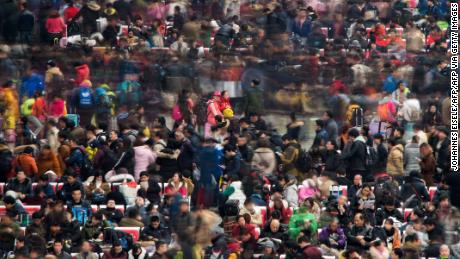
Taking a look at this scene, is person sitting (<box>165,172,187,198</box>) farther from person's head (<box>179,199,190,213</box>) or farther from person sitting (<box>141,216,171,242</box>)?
person sitting (<box>141,216,171,242</box>)

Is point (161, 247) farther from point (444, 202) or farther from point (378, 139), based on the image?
point (378, 139)

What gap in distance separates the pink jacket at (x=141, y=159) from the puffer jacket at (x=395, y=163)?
340cm

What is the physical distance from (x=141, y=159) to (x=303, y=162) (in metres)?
2.33

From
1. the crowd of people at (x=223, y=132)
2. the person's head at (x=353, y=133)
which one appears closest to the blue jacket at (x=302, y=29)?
the crowd of people at (x=223, y=132)

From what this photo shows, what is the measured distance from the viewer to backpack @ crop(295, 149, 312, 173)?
25.3 meters

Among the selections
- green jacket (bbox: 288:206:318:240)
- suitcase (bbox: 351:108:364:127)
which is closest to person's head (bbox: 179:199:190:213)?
green jacket (bbox: 288:206:318:240)

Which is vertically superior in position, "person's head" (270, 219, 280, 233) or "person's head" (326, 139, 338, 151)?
"person's head" (326, 139, 338, 151)

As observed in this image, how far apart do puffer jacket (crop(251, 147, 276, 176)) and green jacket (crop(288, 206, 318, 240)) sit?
2266 millimetres

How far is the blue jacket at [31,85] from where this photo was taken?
1142 inches

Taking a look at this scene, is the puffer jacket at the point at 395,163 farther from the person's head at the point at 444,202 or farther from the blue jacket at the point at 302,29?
the blue jacket at the point at 302,29

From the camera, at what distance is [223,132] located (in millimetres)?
26453

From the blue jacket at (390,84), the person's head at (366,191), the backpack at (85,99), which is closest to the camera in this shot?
the person's head at (366,191)

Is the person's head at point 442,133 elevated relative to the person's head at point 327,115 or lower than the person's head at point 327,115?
lower

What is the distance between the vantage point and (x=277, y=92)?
1204 inches
